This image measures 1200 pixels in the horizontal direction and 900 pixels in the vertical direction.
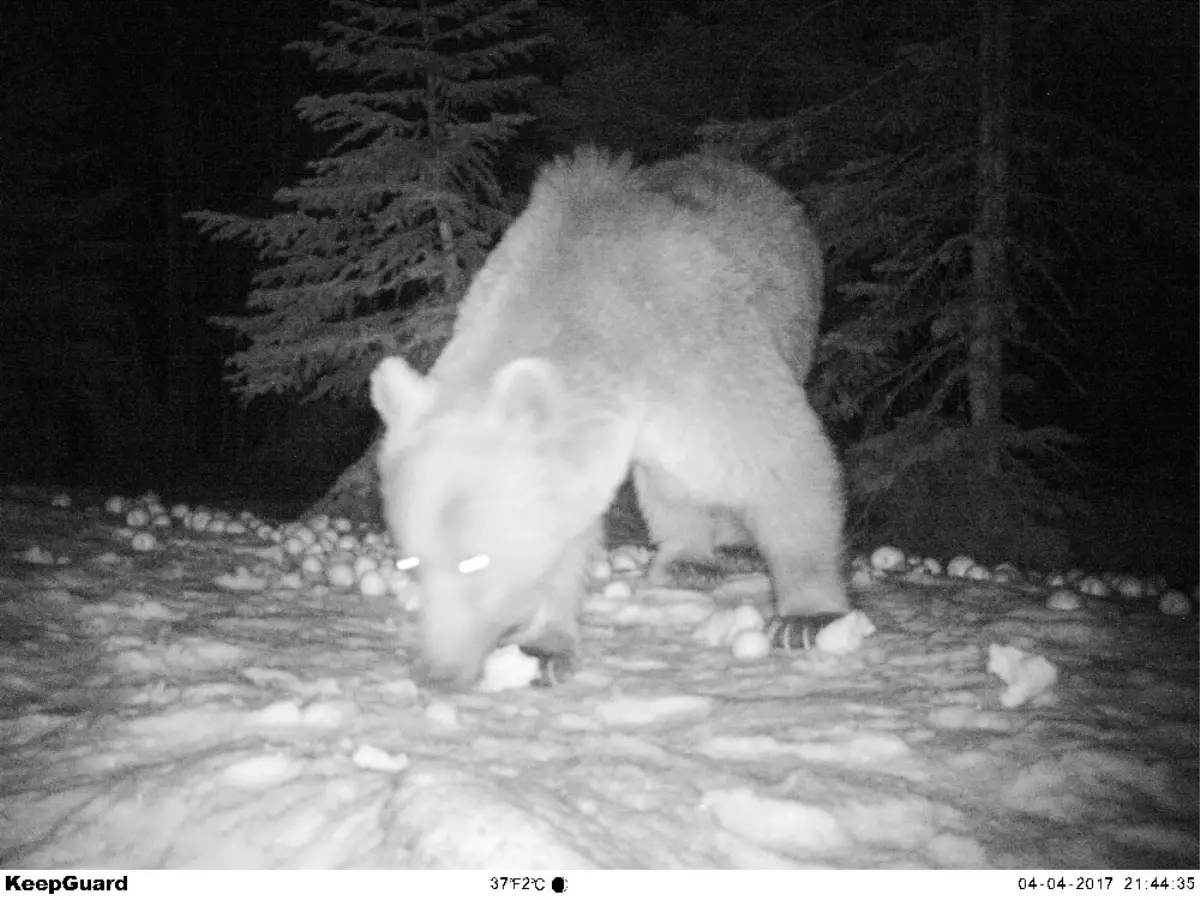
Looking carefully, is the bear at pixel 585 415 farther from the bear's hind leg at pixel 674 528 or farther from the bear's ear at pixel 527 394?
the bear's hind leg at pixel 674 528

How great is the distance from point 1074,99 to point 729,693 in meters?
5.88

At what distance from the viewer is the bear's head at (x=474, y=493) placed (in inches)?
129

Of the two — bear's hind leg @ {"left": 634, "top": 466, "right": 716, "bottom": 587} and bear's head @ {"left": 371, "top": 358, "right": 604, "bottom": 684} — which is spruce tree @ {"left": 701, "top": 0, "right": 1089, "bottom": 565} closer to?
bear's hind leg @ {"left": 634, "top": 466, "right": 716, "bottom": 587}

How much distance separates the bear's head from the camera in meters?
3.28

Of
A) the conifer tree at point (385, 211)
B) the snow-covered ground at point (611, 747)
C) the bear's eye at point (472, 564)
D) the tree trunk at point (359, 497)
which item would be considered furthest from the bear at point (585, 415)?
the tree trunk at point (359, 497)

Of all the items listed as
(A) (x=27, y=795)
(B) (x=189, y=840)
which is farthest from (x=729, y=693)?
(A) (x=27, y=795)

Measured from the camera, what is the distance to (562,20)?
8828 mm

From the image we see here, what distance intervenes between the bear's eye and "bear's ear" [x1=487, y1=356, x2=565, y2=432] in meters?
0.53

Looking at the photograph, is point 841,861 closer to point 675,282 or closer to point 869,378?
point 675,282

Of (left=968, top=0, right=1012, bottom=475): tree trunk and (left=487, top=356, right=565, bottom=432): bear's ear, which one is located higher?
(left=968, top=0, right=1012, bottom=475): tree trunk

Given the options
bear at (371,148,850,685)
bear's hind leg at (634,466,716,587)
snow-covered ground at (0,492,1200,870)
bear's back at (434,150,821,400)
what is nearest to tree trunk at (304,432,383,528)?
bear's hind leg at (634,466,716,587)

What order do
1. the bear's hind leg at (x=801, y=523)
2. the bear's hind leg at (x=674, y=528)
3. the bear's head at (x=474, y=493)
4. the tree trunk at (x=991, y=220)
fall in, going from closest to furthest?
1. the bear's head at (x=474, y=493)
2. the bear's hind leg at (x=801, y=523)
3. the bear's hind leg at (x=674, y=528)
4. the tree trunk at (x=991, y=220)

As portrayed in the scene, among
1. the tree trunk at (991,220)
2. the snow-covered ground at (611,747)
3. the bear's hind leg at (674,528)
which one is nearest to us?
the snow-covered ground at (611,747)
